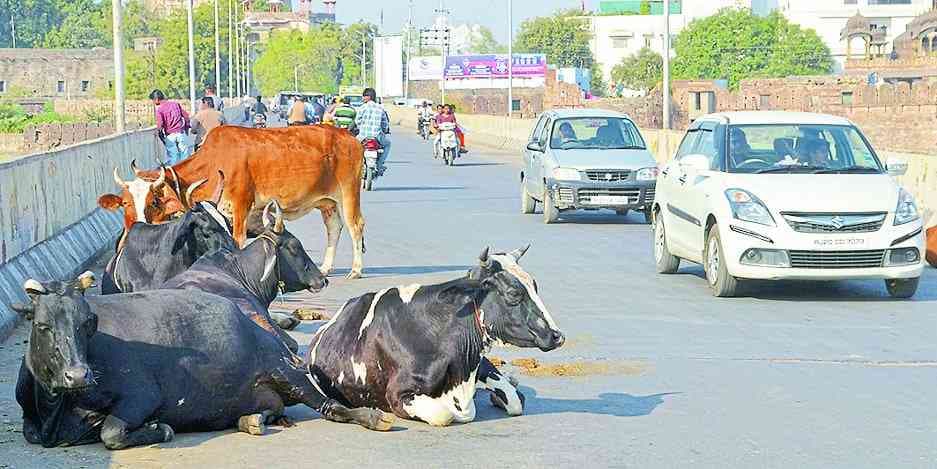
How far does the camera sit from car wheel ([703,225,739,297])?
1512 centimetres

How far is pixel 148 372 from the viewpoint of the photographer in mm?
8320

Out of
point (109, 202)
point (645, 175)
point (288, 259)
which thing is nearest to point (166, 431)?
point (288, 259)

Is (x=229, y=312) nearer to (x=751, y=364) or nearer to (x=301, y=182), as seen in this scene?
(x=751, y=364)

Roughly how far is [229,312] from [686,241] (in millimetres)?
8387

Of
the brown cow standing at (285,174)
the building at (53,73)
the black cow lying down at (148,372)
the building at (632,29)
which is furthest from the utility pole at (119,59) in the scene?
the building at (632,29)

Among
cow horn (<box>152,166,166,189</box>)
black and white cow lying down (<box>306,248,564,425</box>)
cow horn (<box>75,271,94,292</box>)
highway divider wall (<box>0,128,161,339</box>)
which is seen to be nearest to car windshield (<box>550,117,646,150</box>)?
highway divider wall (<box>0,128,161,339</box>)

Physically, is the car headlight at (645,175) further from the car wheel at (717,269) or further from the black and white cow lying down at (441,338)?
the black and white cow lying down at (441,338)

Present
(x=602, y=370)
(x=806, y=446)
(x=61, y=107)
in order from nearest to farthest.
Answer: (x=806, y=446), (x=602, y=370), (x=61, y=107)

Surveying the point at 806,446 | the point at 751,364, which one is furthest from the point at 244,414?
the point at 751,364

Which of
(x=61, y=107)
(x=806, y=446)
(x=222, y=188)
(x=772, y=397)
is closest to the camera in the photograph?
(x=806, y=446)

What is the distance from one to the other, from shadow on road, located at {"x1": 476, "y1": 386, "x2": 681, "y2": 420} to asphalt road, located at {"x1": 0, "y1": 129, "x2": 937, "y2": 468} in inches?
0.6

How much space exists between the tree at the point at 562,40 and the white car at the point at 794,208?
16177 cm

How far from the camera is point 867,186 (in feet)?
50.1

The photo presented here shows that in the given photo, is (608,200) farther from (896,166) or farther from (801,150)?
(896,166)
